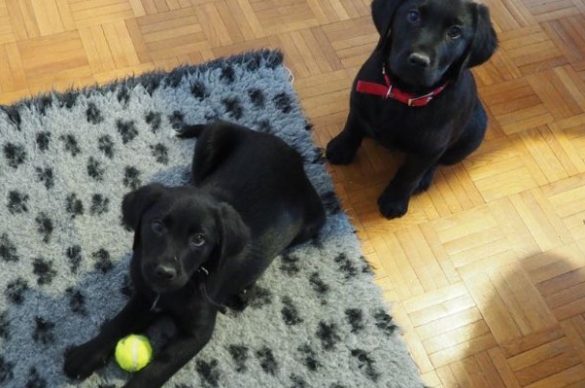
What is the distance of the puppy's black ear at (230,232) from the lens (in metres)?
1.39

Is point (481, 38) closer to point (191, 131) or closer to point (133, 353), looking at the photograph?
point (191, 131)

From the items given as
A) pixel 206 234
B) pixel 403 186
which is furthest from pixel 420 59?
pixel 206 234

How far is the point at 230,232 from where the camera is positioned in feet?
4.61

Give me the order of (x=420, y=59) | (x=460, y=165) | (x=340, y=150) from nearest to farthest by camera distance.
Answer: (x=420, y=59) < (x=340, y=150) < (x=460, y=165)

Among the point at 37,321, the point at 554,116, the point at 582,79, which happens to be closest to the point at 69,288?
the point at 37,321

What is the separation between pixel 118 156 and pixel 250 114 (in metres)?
0.43

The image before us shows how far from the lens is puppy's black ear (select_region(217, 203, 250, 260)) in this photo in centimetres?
139

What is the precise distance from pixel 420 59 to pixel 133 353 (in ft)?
3.17

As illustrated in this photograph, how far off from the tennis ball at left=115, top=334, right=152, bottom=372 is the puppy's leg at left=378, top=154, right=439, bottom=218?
81cm

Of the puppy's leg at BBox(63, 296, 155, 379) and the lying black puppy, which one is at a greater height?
the lying black puppy

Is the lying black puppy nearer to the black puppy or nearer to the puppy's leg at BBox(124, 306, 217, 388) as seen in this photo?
the puppy's leg at BBox(124, 306, 217, 388)

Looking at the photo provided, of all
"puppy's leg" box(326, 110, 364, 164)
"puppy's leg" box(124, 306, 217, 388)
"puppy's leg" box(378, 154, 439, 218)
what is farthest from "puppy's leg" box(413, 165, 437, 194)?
"puppy's leg" box(124, 306, 217, 388)

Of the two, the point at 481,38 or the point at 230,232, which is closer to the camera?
the point at 230,232

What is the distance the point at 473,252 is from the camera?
1.99 meters
